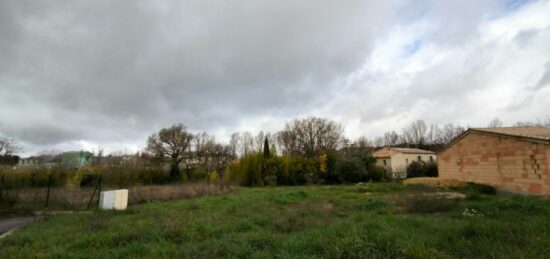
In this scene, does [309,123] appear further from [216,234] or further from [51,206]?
[216,234]

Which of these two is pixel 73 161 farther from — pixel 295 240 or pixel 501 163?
pixel 501 163

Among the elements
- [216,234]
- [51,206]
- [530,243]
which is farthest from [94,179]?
[530,243]

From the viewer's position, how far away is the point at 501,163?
1418 cm

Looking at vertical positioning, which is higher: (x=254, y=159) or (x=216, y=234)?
(x=254, y=159)

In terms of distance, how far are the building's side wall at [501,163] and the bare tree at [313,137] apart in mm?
21314

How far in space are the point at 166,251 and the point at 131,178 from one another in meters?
17.6

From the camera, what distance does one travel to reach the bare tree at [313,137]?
40031 mm

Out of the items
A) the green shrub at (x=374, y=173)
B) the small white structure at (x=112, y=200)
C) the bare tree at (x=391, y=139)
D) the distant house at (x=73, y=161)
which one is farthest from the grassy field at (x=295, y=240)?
the bare tree at (x=391, y=139)

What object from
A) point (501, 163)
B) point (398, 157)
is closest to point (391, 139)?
point (398, 157)

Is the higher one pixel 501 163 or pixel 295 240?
pixel 501 163

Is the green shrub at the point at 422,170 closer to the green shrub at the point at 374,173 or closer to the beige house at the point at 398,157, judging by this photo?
the green shrub at the point at 374,173

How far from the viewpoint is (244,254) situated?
164 inches

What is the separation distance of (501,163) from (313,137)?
27.1m

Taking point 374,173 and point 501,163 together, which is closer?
point 501,163
